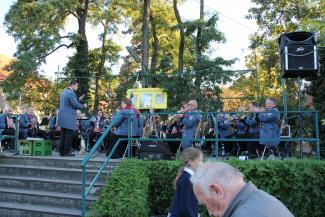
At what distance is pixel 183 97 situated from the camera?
64.7ft

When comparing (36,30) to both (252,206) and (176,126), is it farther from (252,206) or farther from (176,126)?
(252,206)

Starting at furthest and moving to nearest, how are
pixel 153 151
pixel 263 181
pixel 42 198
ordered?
pixel 153 151 < pixel 42 198 < pixel 263 181

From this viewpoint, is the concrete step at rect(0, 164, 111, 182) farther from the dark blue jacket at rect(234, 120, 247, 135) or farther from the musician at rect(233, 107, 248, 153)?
the dark blue jacket at rect(234, 120, 247, 135)

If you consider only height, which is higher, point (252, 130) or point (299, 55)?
point (299, 55)

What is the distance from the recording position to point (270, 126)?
9.35 meters

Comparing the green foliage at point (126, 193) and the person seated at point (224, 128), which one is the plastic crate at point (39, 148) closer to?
the green foliage at point (126, 193)

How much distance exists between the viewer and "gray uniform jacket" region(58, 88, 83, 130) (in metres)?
10.2

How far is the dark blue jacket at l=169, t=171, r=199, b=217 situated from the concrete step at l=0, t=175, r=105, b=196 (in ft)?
12.2

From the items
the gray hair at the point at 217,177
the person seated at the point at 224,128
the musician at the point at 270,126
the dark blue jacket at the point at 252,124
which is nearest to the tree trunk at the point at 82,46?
the person seated at the point at 224,128

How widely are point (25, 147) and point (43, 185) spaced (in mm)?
2354

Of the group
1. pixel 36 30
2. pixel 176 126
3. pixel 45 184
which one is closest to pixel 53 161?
pixel 45 184

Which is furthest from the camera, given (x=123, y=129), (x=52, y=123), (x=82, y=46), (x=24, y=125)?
(x=82, y=46)

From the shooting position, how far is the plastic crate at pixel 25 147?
1095cm

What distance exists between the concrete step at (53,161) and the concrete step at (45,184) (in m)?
0.53
